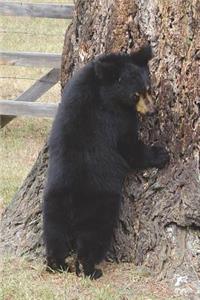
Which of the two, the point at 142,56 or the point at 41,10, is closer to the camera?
the point at 142,56

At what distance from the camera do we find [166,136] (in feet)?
16.7

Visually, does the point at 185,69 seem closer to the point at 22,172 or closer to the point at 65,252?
the point at 65,252

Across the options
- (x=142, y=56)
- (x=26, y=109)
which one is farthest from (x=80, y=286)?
(x=26, y=109)

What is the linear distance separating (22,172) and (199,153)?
394 centimetres

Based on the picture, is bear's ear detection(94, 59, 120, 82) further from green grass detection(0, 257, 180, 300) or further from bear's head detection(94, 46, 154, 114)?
green grass detection(0, 257, 180, 300)

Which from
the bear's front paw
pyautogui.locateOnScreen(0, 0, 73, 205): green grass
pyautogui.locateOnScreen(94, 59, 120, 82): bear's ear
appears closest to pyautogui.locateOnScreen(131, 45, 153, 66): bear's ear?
pyautogui.locateOnScreen(94, 59, 120, 82): bear's ear

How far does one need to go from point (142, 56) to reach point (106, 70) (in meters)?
0.25

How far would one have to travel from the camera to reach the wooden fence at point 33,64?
10.5 m

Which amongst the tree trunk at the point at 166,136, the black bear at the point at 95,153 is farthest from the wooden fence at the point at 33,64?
the black bear at the point at 95,153

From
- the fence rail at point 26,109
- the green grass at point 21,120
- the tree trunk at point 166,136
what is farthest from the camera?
the fence rail at point 26,109

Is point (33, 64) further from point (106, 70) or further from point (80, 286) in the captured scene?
point (80, 286)

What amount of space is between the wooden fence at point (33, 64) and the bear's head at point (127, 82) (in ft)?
18.2

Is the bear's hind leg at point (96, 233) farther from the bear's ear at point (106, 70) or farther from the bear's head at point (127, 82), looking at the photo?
the bear's ear at point (106, 70)

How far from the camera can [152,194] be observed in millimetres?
5121
